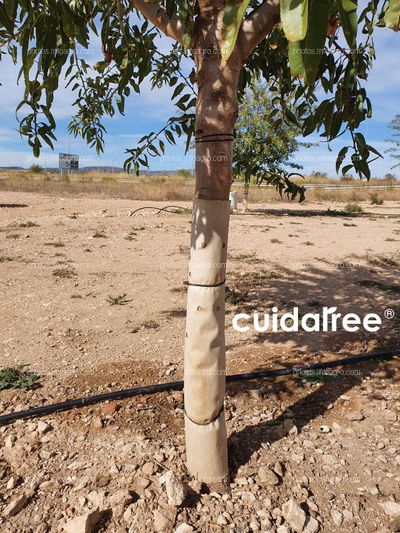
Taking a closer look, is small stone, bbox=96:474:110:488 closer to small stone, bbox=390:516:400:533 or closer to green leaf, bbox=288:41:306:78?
small stone, bbox=390:516:400:533

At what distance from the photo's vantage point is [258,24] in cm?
159

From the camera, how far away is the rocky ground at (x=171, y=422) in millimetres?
1964

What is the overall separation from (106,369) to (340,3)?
293cm

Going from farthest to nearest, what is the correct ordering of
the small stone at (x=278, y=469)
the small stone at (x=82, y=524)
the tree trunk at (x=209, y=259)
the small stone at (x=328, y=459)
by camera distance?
the small stone at (x=328, y=459) < the small stone at (x=278, y=469) < the small stone at (x=82, y=524) < the tree trunk at (x=209, y=259)

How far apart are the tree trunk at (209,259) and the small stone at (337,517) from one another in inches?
19.8

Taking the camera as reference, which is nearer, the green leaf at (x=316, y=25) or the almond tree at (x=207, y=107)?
the green leaf at (x=316, y=25)

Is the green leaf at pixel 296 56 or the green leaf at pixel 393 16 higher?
the green leaf at pixel 393 16

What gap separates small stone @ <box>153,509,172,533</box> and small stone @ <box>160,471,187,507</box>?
0.07m

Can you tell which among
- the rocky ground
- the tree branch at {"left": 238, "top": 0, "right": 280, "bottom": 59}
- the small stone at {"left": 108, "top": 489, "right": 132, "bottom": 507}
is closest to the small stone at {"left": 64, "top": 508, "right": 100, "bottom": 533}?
the rocky ground

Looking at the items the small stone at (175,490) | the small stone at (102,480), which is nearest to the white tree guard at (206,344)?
the small stone at (175,490)

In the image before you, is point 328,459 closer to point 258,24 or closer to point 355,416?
point 355,416

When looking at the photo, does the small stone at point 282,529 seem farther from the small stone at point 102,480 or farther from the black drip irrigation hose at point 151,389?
the black drip irrigation hose at point 151,389

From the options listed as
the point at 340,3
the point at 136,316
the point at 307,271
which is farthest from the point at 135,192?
the point at 340,3

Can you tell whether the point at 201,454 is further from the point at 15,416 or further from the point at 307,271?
the point at 307,271
